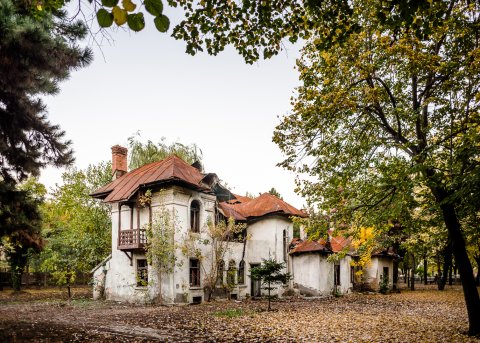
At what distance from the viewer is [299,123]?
11805mm

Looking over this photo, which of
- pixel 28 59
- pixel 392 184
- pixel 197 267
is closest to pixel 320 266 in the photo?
pixel 197 267

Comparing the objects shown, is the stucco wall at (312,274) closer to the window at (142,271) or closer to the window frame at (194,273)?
the window frame at (194,273)

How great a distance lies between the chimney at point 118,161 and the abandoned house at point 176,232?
2.8 inches

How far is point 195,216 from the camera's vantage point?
25484mm

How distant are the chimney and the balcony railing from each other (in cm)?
613

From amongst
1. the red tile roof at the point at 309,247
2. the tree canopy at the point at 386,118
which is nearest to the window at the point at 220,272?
the red tile roof at the point at 309,247

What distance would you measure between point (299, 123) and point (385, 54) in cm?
304

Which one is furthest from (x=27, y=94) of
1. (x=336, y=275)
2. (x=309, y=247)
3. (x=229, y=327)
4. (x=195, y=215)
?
(x=336, y=275)

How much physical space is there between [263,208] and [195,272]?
7.69 metres

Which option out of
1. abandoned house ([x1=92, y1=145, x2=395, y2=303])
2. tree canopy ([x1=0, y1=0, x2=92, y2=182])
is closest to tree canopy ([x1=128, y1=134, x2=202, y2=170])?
abandoned house ([x1=92, y1=145, x2=395, y2=303])

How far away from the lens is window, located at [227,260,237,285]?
84.9 feet

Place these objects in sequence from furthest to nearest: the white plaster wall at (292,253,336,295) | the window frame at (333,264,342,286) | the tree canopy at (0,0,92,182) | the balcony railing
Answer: the window frame at (333,264,342,286) → the white plaster wall at (292,253,336,295) → the balcony railing → the tree canopy at (0,0,92,182)

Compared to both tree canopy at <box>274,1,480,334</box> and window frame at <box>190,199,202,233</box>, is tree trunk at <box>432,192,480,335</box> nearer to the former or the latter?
tree canopy at <box>274,1,480,334</box>

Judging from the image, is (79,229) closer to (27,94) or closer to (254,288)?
(254,288)
